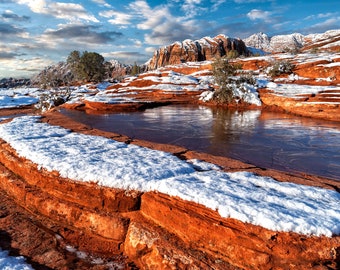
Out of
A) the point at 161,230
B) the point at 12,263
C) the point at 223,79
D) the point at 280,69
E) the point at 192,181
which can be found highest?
the point at 280,69

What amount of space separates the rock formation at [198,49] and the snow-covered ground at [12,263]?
110 meters

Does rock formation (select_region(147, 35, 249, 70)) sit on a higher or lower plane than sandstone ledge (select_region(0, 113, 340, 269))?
higher

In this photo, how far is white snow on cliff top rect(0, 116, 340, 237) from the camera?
4.20m

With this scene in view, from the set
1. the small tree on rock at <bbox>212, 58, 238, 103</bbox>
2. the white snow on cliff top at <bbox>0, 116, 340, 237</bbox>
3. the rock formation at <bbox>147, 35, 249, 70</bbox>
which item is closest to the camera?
the white snow on cliff top at <bbox>0, 116, 340, 237</bbox>

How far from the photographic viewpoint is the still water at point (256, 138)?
26.5 feet

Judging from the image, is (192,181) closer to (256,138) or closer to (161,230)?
(161,230)

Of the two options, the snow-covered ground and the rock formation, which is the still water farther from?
the rock formation

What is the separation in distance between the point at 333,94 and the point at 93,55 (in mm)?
63080

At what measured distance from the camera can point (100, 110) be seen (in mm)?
19750

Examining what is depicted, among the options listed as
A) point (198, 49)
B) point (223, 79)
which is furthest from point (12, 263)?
point (198, 49)

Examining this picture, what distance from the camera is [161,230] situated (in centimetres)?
498

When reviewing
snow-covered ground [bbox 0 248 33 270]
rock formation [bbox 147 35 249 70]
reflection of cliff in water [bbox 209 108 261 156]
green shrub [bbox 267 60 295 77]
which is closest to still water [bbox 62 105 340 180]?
reflection of cliff in water [bbox 209 108 261 156]

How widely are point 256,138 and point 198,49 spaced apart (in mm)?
108920

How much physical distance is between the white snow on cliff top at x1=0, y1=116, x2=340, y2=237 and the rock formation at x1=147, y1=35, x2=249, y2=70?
106 m
